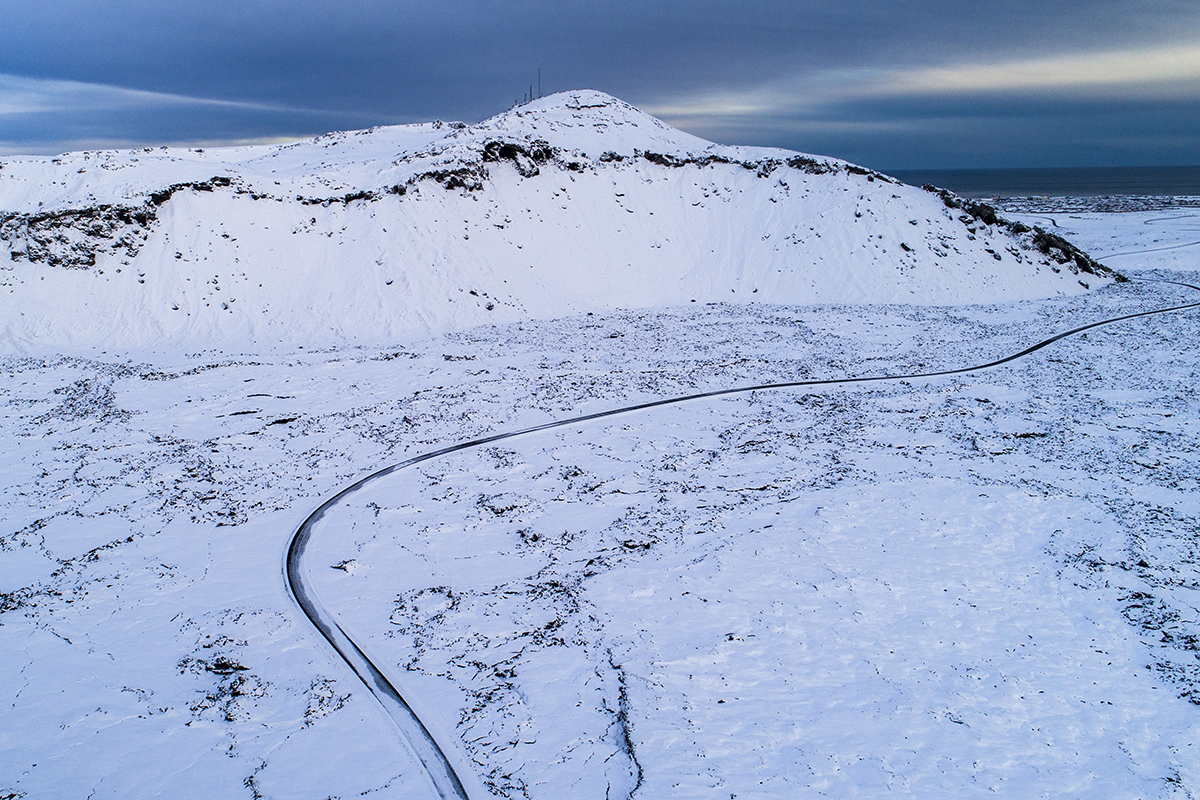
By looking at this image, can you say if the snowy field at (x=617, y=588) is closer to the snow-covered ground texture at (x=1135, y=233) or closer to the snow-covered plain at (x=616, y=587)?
the snow-covered plain at (x=616, y=587)

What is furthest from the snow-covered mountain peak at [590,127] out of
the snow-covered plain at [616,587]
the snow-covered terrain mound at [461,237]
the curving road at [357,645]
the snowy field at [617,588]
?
the curving road at [357,645]

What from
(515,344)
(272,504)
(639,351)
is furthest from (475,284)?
(272,504)

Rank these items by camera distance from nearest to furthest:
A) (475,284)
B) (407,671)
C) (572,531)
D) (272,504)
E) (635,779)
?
(635,779), (407,671), (572,531), (272,504), (475,284)

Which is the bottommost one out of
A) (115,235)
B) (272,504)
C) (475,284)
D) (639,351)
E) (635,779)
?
(635,779)

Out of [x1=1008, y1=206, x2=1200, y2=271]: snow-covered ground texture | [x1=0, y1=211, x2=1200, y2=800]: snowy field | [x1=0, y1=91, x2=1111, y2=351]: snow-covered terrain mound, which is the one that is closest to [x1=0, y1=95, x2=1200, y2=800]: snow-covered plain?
[x1=0, y1=211, x2=1200, y2=800]: snowy field

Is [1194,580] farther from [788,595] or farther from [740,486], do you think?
[740,486]

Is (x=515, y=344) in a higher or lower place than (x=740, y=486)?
higher

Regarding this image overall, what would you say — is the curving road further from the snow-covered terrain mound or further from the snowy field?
the snow-covered terrain mound

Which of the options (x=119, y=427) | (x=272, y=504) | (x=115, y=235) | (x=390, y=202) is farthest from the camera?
(x=390, y=202)
